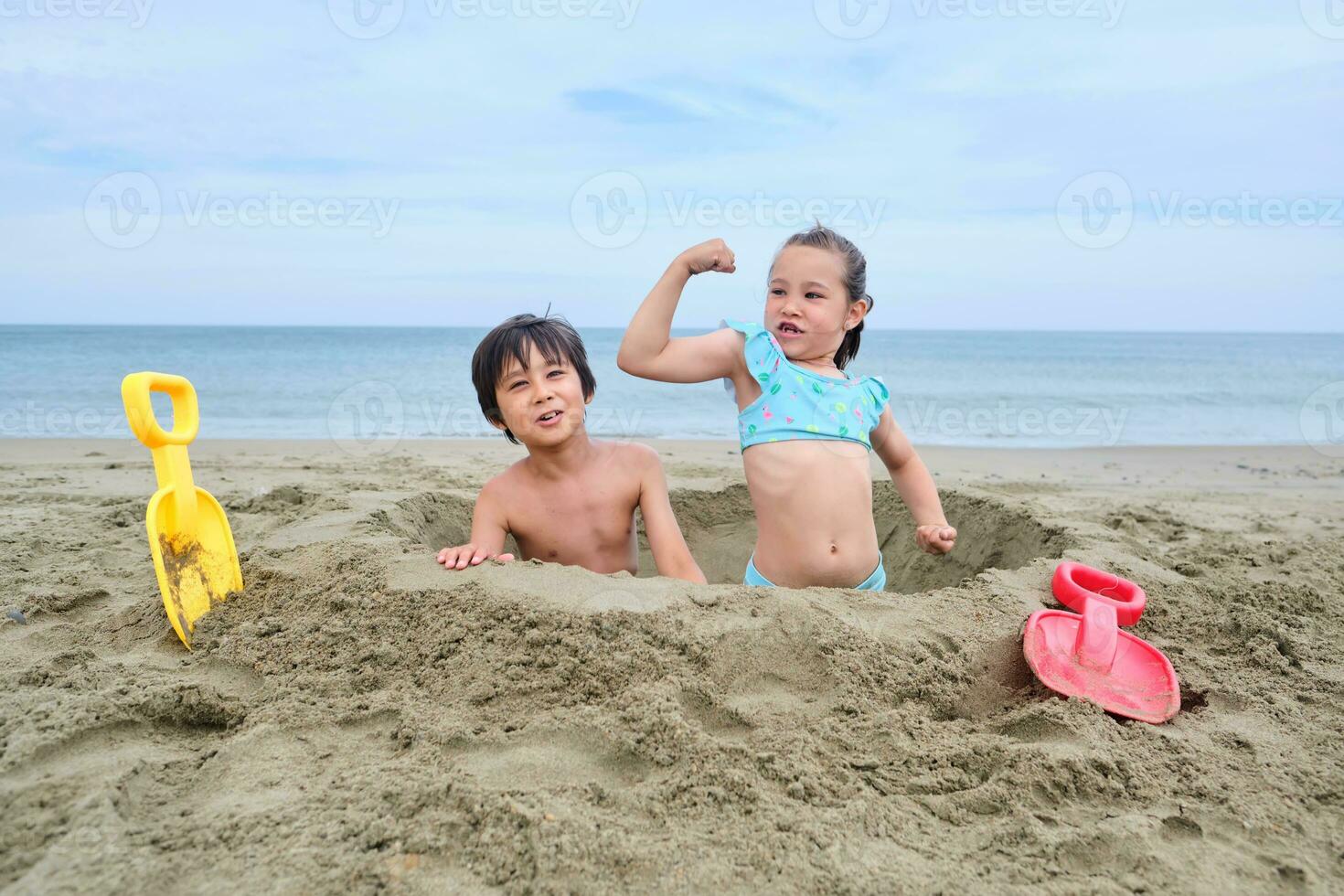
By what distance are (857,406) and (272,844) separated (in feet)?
6.89

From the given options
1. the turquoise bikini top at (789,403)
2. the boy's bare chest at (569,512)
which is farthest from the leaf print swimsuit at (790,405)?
the boy's bare chest at (569,512)

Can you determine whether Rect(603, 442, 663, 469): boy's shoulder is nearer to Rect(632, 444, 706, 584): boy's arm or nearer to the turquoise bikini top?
Rect(632, 444, 706, 584): boy's arm

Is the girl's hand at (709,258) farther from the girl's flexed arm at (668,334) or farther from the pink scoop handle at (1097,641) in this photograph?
the pink scoop handle at (1097,641)

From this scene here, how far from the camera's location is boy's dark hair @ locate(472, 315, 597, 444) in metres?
2.70

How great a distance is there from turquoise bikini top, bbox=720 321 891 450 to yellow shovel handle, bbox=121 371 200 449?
161 centimetres

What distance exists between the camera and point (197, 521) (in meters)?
2.33

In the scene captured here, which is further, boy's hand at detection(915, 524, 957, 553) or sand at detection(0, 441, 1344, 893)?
boy's hand at detection(915, 524, 957, 553)

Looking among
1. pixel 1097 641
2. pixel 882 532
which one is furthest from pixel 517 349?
pixel 882 532

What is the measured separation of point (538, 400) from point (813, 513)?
93 centimetres

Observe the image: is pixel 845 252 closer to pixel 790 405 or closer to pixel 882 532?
pixel 790 405

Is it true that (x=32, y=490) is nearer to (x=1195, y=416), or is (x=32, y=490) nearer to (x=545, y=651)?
(x=545, y=651)

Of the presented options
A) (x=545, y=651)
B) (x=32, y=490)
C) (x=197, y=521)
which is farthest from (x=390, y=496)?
(x=32, y=490)

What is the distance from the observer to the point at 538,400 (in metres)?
2.68

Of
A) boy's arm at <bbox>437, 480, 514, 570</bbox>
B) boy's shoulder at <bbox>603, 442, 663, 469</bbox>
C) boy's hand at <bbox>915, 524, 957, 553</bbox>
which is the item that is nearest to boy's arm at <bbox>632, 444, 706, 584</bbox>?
boy's shoulder at <bbox>603, 442, 663, 469</bbox>
